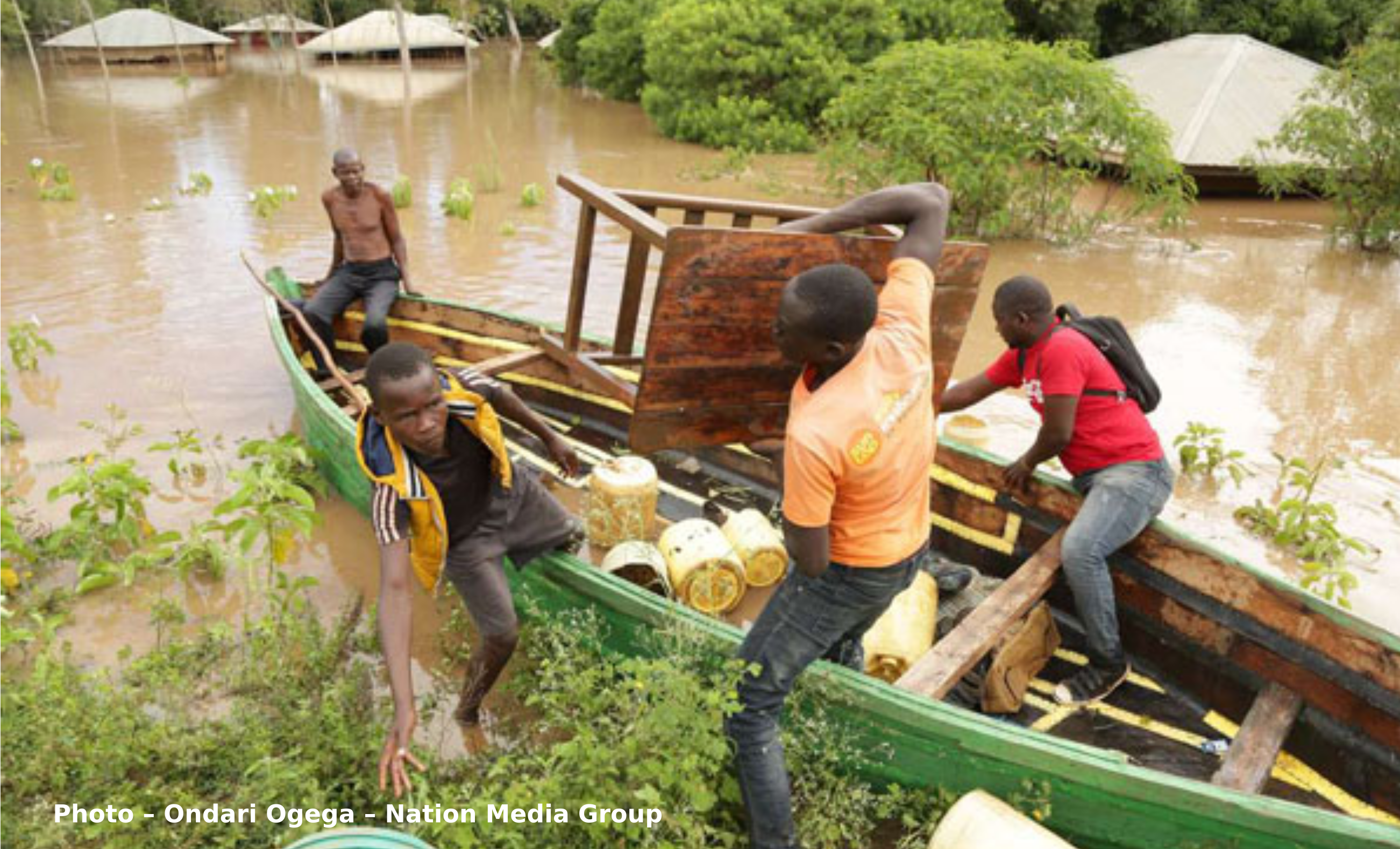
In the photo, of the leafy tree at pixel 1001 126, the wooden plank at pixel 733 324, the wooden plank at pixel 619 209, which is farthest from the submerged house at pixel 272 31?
the wooden plank at pixel 733 324

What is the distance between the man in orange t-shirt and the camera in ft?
7.13

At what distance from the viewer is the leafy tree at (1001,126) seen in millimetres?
10125

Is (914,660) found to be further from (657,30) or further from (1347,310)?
(657,30)

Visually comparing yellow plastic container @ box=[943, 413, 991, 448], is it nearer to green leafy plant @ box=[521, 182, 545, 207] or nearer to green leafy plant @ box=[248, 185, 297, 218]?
green leafy plant @ box=[521, 182, 545, 207]

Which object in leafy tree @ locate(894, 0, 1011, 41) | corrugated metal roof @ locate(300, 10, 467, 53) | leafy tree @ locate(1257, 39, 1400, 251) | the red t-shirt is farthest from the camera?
corrugated metal roof @ locate(300, 10, 467, 53)

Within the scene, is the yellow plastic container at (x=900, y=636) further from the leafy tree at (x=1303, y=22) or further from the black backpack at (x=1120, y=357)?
the leafy tree at (x=1303, y=22)

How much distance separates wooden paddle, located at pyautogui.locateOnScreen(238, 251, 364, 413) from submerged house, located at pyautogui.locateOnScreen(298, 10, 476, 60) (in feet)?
104

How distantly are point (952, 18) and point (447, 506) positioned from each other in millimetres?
17864

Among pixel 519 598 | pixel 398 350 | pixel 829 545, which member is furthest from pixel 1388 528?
pixel 398 350

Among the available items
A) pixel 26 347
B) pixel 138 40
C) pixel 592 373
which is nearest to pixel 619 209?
pixel 592 373

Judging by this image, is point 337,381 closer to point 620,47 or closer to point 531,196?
point 531,196

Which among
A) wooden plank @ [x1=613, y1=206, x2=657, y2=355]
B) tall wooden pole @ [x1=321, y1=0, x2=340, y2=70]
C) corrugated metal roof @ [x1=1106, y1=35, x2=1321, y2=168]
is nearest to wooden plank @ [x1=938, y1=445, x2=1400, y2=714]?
wooden plank @ [x1=613, y1=206, x2=657, y2=355]

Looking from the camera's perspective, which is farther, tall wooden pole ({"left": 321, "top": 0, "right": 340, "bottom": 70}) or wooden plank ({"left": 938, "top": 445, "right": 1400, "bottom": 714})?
tall wooden pole ({"left": 321, "top": 0, "right": 340, "bottom": 70})

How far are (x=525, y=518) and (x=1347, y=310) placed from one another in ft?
32.4
